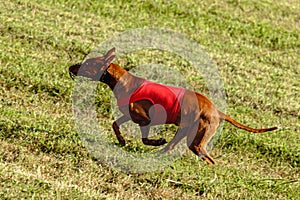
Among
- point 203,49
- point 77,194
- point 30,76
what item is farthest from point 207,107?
point 203,49

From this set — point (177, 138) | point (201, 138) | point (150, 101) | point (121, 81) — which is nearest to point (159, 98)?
point (150, 101)

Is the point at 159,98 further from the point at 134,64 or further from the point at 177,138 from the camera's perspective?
the point at 134,64

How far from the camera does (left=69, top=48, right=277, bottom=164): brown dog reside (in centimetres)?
572

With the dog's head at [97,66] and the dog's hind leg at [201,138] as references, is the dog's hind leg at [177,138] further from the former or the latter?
the dog's head at [97,66]

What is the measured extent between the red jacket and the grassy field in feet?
3.48

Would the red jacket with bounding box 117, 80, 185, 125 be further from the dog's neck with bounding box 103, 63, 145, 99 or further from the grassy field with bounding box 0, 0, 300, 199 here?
the grassy field with bounding box 0, 0, 300, 199

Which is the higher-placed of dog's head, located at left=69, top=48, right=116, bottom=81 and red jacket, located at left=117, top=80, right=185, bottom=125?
dog's head, located at left=69, top=48, right=116, bottom=81

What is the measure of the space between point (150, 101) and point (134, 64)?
12.4 feet

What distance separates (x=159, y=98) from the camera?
5754 mm

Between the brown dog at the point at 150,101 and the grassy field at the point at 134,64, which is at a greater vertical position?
the brown dog at the point at 150,101

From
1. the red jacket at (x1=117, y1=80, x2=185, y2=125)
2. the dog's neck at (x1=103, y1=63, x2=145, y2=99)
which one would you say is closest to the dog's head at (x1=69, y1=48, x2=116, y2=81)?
the dog's neck at (x1=103, y1=63, x2=145, y2=99)

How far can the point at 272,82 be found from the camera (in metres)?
10.2

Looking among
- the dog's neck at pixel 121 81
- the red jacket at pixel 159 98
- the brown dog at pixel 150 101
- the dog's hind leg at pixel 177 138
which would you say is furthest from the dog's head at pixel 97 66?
the dog's hind leg at pixel 177 138

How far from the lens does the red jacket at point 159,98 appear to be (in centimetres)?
575
